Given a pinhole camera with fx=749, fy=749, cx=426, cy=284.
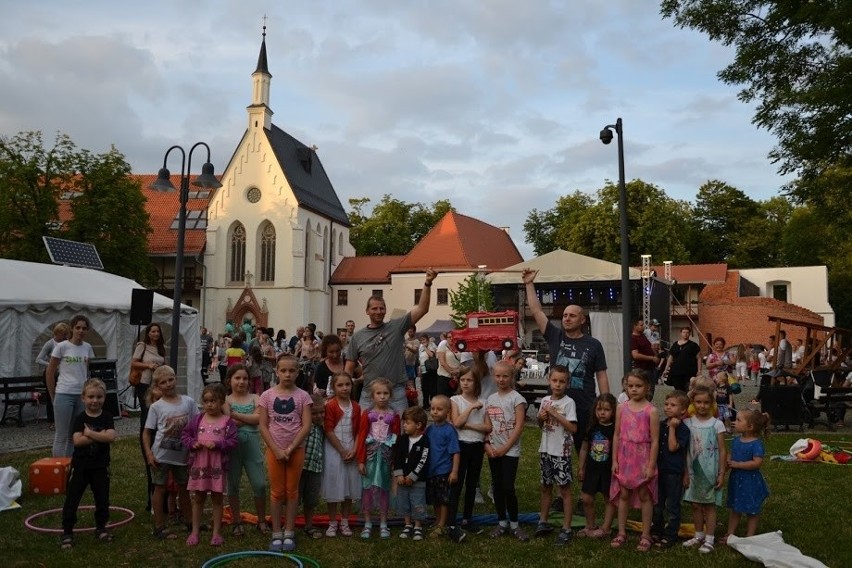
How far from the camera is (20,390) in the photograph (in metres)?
13.6

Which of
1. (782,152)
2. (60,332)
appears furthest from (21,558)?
(782,152)

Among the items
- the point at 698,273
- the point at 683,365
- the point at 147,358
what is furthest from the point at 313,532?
the point at 698,273

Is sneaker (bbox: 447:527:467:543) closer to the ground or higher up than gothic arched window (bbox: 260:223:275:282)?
Answer: closer to the ground

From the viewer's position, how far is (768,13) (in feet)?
42.2

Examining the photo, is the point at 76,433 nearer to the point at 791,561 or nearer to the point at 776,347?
the point at 791,561

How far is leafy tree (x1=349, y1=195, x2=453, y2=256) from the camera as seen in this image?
70.2 meters

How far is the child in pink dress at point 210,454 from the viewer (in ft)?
19.7

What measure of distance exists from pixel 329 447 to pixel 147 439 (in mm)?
1502

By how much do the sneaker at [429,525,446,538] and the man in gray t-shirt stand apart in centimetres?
104

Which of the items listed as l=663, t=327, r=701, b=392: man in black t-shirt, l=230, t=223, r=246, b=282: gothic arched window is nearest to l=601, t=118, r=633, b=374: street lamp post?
l=663, t=327, r=701, b=392: man in black t-shirt

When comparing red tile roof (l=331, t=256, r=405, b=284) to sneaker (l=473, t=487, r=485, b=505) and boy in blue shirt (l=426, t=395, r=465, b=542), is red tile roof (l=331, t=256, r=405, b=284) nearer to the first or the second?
sneaker (l=473, t=487, r=485, b=505)

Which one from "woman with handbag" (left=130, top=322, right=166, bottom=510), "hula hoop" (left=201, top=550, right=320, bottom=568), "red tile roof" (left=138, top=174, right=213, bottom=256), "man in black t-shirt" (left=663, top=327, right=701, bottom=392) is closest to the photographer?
"hula hoop" (left=201, top=550, right=320, bottom=568)

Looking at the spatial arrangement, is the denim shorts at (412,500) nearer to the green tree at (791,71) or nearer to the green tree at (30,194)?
the green tree at (791,71)

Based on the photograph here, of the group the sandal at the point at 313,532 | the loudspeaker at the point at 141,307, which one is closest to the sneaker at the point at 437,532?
the sandal at the point at 313,532
